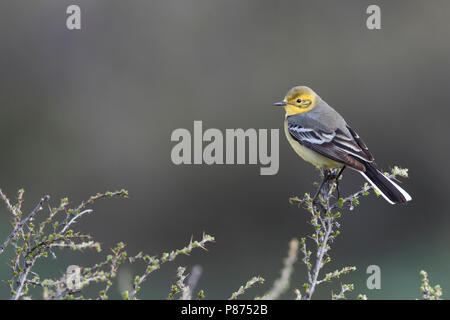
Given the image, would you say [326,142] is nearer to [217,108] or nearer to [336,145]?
[336,145]

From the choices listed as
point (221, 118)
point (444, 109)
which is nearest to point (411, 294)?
point (444, 109)

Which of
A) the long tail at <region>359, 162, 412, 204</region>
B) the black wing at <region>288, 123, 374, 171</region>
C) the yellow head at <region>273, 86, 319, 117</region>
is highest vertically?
the yellow head at <region>273, 86, 319, 117</region>

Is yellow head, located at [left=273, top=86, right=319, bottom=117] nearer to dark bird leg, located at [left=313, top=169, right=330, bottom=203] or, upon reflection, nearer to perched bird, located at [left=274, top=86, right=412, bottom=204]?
perched bird, located at [left=274, top=86, right=412, bottom=204]

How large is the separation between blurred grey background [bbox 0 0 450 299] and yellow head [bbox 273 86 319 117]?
357 centimetres

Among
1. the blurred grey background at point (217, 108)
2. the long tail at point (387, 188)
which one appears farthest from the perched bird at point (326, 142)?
the blurred grey background at point (217, 108)

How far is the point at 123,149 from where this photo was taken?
967cm

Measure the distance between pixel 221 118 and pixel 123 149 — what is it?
5.23ft

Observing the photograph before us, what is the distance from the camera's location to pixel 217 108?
966 cm

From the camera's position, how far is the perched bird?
4707 mm

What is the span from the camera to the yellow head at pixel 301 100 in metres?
5.72

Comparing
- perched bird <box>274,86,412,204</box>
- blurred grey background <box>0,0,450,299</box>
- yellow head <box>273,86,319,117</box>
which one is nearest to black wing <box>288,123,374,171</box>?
perched bird <box>274,86,412,204</box>

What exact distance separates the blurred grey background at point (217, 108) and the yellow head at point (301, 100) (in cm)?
357

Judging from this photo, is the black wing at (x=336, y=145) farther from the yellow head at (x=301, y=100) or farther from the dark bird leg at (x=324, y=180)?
the yellow head at (x=301, y=100)
